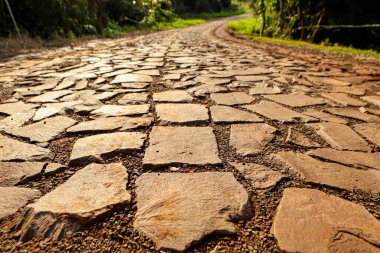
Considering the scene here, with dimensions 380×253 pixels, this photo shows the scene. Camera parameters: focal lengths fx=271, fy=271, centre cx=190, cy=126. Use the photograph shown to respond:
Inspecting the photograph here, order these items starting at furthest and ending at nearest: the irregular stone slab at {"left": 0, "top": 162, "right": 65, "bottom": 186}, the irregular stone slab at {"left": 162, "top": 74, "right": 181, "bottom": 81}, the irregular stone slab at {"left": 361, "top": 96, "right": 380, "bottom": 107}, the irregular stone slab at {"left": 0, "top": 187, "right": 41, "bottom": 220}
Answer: the irregular stone slab at {"left": 162, "top": 74, "right": 181, "bottom": 81}
the irregular stone slab at {"left": 361, "top": 96, "right": 380, "bottom": 107}
the irregular stone slab at {"left": 0, "top": 162, "right": 65, "bottom": 186}
the irregular stone slab at {"left": 0, "top": 187, "right": 41, "bottom": 220}

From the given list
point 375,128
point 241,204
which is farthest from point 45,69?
point 375,128

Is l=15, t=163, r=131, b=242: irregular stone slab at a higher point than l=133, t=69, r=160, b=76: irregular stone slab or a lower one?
higher

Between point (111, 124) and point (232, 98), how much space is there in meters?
1.08

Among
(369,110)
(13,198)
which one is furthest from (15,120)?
(369,110)

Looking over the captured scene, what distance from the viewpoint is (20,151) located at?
1400 millimetres

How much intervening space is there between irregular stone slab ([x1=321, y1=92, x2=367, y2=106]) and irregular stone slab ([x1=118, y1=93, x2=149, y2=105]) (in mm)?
1664

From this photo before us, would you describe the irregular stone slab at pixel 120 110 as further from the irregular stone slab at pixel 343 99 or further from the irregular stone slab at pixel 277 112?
the irregular stone slab at pixel 343 99

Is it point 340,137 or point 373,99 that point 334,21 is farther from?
point 340,137

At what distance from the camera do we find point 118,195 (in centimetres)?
107

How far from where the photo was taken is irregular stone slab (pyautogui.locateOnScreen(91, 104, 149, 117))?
6.35ft

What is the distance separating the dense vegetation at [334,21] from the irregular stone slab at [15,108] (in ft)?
23.2

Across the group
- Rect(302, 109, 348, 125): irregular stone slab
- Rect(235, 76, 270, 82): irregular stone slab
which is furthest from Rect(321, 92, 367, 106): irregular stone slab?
Rect(235, 76, 270, 82): irregular stone slab

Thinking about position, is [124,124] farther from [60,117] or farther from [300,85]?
Result: [300,85]

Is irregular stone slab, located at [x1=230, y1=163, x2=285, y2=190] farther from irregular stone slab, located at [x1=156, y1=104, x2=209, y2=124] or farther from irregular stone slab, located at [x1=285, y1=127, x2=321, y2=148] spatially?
irregular stone slab, located at [x1=156, y1=104, x2=209, y2=124]
